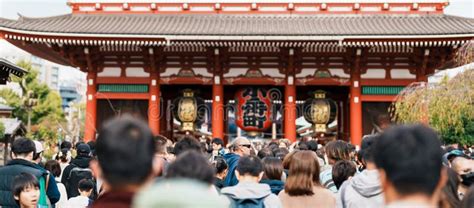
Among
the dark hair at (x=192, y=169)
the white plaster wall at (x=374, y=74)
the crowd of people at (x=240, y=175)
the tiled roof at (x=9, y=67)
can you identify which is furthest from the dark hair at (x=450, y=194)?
the white plaster wall at (x=374, y=74)

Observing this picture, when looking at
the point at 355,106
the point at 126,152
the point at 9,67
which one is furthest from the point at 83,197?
the point at 355,106

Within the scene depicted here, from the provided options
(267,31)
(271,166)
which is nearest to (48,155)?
(267,31)

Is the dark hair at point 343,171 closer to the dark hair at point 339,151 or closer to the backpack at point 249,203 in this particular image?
the dark hair at point 339,151

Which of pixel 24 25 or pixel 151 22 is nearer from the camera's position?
pixel 24 25

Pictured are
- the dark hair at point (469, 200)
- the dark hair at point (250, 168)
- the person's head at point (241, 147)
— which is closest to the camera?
the dark hair at point (469, 200)

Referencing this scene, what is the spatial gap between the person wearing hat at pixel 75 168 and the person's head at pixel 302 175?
352cm

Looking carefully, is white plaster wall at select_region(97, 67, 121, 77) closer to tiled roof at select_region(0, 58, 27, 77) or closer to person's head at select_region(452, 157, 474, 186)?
tiled roof at select_region(0, 58, 27, 77)

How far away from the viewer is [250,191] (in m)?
4.54

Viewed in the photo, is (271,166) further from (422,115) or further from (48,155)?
(48,155)

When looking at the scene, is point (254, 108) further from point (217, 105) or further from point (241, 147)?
point (241, 147)

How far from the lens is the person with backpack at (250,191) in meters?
4.48

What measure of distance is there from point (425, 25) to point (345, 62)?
2913mm

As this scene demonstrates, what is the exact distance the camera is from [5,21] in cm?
1758

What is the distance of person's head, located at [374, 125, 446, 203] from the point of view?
2.48 m
